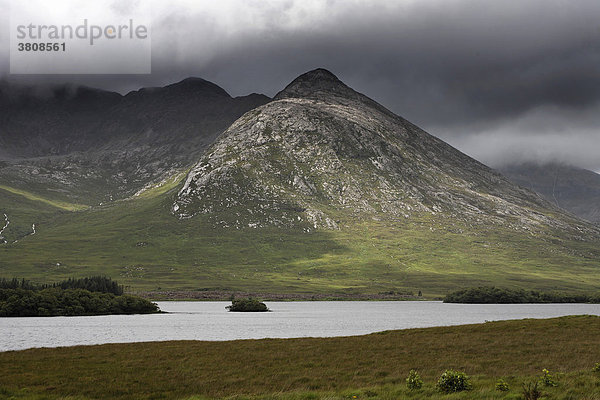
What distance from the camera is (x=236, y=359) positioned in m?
58.0

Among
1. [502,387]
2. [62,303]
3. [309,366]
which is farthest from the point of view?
[62,303]

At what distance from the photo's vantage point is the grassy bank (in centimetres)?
3847

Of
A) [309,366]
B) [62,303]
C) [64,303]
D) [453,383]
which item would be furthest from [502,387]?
[64,303]

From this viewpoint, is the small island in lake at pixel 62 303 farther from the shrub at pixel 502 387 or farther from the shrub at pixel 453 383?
the shrub at pixel 502 387

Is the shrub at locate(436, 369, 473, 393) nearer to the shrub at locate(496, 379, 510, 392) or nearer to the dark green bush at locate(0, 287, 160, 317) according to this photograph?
the shrub at locate(496, 379, 510, 392)

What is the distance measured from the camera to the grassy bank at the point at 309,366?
38469mm

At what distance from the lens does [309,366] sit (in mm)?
52375

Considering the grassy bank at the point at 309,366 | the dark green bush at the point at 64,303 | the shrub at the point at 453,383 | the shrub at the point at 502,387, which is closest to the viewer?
the shrub at the point at 502,387

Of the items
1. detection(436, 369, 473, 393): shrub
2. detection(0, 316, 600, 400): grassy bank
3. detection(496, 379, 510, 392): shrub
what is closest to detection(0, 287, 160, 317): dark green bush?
detection(0, 316, 600, 400): grassy bank

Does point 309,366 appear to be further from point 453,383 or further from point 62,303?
point 62,303

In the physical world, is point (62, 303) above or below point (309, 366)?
above

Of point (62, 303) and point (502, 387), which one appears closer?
point (502, 387)

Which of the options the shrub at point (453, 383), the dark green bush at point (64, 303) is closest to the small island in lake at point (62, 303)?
the dark green bush at point (64, 303)

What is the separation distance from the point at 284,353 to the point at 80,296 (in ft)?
463
